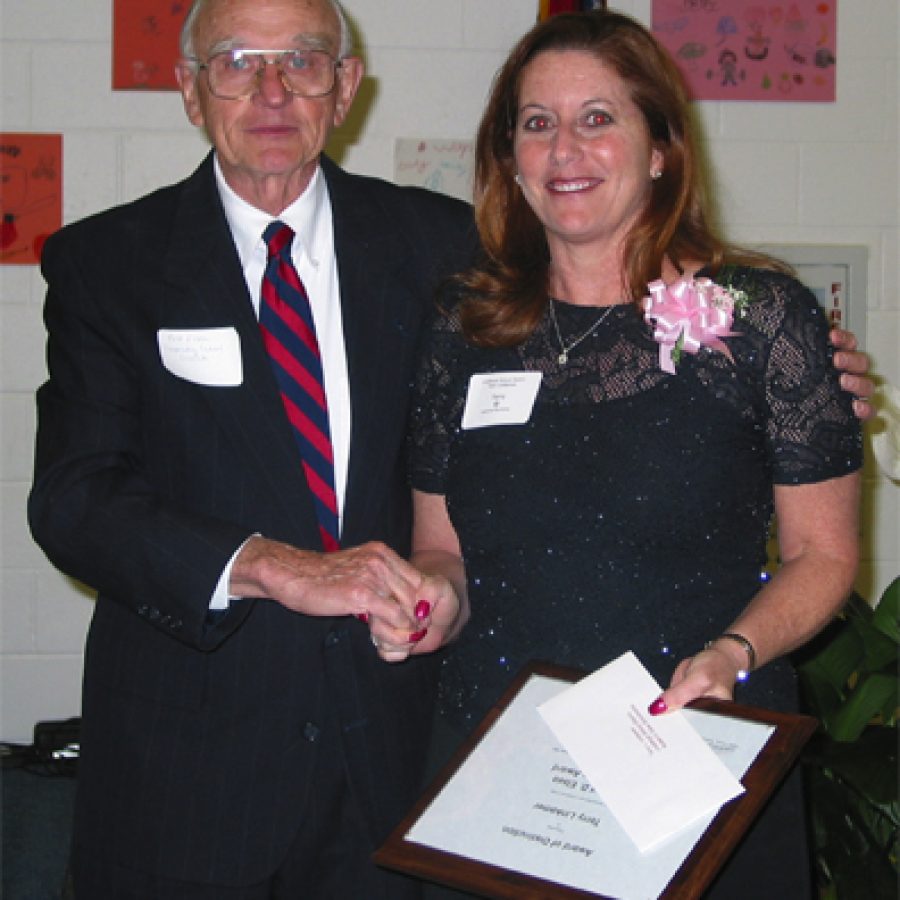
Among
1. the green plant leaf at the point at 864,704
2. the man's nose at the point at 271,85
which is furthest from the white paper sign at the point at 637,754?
the green plant leaf at the point at 864,704

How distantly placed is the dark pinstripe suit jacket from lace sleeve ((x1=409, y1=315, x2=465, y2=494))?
0.04 meters

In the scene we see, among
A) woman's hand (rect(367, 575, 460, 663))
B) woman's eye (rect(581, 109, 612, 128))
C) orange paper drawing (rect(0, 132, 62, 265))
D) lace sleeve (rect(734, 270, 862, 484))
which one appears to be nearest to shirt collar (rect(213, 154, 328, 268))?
woman's eye (rect(581, 109, 612, 128))

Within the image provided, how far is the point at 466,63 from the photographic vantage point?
353cm

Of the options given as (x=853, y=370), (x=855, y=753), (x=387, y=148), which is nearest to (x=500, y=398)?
(x=853, y=370)

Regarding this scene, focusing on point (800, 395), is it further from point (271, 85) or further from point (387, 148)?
point (387, 148)

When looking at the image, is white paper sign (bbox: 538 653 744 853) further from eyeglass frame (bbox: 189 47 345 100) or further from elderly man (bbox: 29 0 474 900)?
eyeglass frame (bbox: 189 47 345 100)

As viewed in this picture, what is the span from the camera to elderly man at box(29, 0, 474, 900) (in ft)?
5.95

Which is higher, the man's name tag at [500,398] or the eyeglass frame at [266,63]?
the eyeglass frame at [266,63]

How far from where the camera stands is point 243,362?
1834 mm

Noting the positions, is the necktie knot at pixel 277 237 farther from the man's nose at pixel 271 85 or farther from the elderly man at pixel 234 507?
the man's nose at pixel 271 85

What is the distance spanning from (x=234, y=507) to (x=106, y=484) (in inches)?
7.8

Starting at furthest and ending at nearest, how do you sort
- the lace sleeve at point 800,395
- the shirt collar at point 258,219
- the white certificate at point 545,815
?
1. the shirt collar at point 258,219
2. the lace sleeve at point 800,395
3. the white certificate at point 545,815

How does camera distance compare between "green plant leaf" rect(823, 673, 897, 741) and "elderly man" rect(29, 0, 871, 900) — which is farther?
"green plant leaf" rect(823, 673, 897, 741)

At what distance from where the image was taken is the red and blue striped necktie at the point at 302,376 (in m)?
1.85
